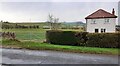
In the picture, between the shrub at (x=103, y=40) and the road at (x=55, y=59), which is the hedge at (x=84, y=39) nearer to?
the shrub at (x=103, y=40)

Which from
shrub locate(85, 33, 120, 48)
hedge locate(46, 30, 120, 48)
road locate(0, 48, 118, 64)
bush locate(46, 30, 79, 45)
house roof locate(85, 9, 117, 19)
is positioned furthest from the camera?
house roof locate(85, 9, 117, 19)

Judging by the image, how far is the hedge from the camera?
21761 millimetres

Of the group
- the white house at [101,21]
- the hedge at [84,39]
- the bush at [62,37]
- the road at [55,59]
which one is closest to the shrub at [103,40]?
the hedge at [84,39]

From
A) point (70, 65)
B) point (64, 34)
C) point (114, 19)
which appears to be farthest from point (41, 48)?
point (114, 19)

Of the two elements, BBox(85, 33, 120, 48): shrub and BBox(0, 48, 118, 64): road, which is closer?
BBox(0, 48, 118, 64): road

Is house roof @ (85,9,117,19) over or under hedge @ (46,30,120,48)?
over

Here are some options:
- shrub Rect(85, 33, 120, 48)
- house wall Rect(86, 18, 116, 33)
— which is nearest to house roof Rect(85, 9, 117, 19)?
house wall Rect(86, 18, 116, 33)

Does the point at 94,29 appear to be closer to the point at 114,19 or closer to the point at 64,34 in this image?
the point at 114,19

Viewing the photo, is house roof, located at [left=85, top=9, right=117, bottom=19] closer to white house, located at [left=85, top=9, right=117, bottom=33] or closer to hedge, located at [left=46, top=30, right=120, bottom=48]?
white house, located at [left=85, top=9, right=117, bottom=33]

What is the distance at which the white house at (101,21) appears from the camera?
46.9 meters

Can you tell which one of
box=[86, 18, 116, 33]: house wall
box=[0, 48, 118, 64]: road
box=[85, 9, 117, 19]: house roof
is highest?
box=[85, 9, 117, 19]: house roof

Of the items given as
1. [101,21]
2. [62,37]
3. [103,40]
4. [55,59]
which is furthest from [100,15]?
[55,59]

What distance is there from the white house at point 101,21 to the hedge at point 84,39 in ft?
78.3

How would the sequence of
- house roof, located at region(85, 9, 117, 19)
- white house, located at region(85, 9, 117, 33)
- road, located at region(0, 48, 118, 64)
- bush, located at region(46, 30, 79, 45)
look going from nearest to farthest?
road, located at region(0, 48, 118, 64) → bush, located at region(46, 30, 79, 45) → house roof, located at region(85, 9, 117, 19) → white house, located at region(85, 9, 117, 33)
